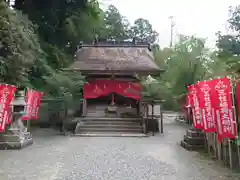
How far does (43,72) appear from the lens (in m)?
14.4

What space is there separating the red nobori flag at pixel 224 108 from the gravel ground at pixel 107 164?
2.71 feet

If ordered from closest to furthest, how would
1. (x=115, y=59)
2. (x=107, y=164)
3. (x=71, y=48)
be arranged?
1. (x=107, y=164)
2. (x=115, y=59)
3. (x=71, y=48)

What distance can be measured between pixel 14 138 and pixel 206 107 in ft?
19.1

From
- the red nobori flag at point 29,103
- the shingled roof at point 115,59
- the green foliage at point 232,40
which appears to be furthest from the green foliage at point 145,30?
the red nobori flag at point 29,103

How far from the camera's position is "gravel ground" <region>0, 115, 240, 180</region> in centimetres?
498

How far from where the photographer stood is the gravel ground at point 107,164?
4.98 metres

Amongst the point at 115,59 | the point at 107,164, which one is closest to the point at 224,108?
the point at 107,164

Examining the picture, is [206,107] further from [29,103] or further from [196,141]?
[29,103]

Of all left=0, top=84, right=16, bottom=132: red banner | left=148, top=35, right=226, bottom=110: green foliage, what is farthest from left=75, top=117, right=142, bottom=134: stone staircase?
left=148, top=35, right=226, bottom=110: green foliage

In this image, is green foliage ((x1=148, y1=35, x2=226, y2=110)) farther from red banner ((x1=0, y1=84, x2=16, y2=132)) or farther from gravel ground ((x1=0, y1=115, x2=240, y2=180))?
red banner ((x1=0, y1=84, x2=16, y2=132))

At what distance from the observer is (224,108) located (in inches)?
223

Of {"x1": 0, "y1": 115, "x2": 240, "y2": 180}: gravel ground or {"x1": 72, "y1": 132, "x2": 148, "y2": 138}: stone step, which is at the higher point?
{"x1": 72, "y1": 132, "x2": 148, "y2": 138}: stone step

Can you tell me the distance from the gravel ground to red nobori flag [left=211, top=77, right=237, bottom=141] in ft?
2.71

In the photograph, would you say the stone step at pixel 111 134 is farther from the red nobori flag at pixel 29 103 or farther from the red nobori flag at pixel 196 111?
the red nobori flag at pixel 196 111
